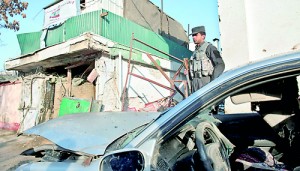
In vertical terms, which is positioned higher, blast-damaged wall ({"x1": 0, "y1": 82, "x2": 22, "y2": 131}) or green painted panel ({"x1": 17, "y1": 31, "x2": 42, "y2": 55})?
green painted panel ({"x1": 17, "y1": 31, "x2": 42, "y2": 55})

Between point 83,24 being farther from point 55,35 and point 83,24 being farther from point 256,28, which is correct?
point 256,28

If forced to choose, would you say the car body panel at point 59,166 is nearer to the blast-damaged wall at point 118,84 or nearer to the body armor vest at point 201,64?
the body armor vest at point 201,64

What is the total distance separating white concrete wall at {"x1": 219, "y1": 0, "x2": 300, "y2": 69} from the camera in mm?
4059

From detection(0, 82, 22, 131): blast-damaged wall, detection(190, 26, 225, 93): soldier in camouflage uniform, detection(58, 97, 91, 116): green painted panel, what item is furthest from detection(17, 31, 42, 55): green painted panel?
detection(190, 26, 225, 93): soldier in camouflage uniform

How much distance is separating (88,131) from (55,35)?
815 centimetres

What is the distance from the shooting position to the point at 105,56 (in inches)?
287

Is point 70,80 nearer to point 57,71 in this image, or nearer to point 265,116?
point 57,71

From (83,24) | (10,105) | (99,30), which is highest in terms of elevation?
(83,24)

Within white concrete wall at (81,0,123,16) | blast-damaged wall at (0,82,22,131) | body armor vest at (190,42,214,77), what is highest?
white concrete wall at (81,0,123,16)

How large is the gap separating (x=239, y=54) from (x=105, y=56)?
4526mm

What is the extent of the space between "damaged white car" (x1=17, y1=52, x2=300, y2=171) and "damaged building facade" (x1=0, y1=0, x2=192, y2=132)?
13.4 ft

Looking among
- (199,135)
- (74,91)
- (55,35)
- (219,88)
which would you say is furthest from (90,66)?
(219,88)

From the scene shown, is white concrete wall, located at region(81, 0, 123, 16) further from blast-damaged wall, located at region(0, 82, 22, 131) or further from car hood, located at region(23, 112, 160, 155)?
car hood, located at region(23, 112, 160, 155)

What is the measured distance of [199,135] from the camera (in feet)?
4.25
